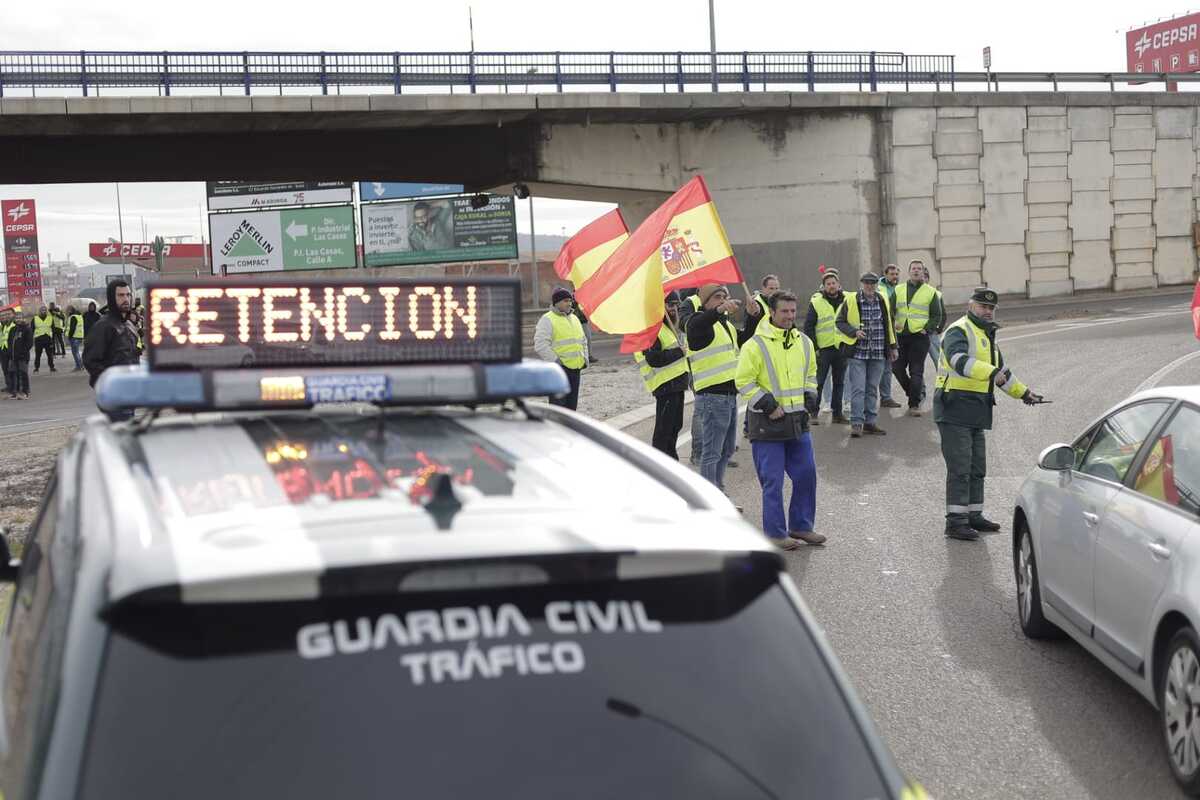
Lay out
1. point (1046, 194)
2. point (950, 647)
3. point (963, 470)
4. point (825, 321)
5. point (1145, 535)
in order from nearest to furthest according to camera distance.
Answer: point (1145, 535), point (950, 647), point (963, 470), point (825, 321), point (1046, 194)

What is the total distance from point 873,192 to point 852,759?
34926 mm

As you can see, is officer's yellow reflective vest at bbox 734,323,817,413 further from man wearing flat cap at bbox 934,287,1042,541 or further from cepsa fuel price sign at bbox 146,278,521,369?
cepsa fuel price sign at bbox 146,278,521,369

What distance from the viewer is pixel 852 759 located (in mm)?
2385

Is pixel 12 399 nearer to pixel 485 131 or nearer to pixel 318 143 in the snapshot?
pixel 318 143

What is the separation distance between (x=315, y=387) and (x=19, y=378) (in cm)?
2937

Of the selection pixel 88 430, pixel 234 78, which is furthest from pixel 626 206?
pixel 88 430

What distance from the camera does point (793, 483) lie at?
32.7 feet

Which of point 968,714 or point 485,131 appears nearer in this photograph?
point 968,714

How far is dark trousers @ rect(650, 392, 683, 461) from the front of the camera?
12.5 metres

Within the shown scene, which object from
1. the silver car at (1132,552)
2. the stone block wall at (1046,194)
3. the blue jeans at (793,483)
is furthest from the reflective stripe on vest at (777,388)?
the stone block wall at (1046,194)

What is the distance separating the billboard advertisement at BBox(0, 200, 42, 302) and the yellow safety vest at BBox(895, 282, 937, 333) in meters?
80.2

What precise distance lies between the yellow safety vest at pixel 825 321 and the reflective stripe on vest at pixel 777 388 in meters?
6.30

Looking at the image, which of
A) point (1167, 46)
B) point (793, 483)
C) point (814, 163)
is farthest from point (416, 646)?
point (1167, 46)

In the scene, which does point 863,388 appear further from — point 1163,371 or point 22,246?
point 22,246
